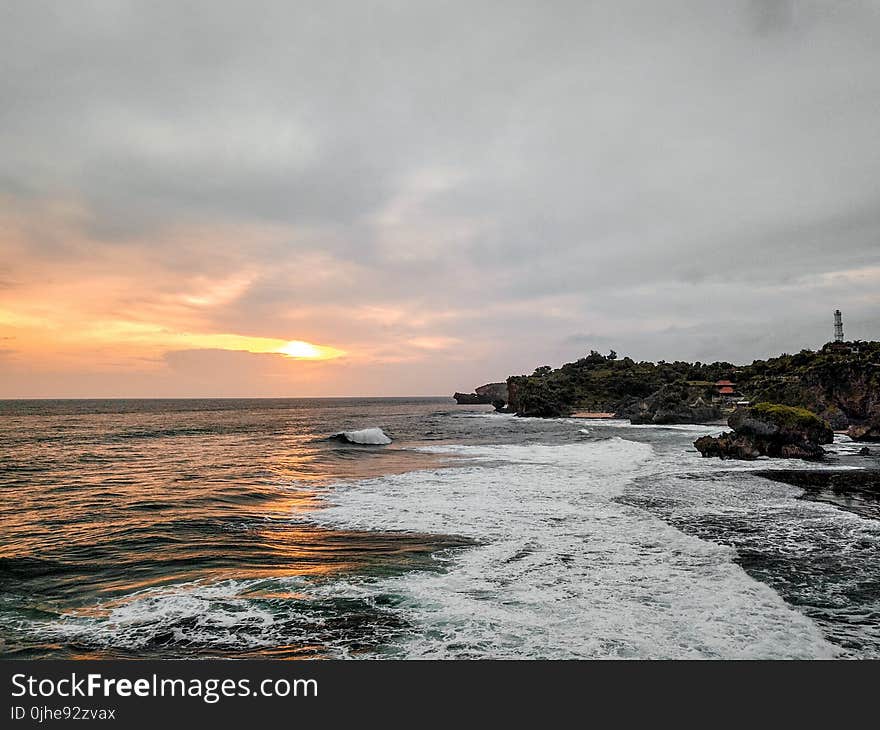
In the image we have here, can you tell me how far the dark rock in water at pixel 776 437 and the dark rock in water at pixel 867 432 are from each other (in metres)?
13.1

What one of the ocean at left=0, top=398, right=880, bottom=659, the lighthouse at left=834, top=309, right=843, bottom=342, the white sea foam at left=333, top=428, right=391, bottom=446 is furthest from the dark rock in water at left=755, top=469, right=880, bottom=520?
the lighthouse at left=834, top=309, right=843, bottom=342

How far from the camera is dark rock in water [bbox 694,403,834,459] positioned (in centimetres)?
3356

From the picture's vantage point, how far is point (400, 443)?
50.0m

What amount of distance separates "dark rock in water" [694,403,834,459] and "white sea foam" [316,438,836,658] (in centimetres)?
1818

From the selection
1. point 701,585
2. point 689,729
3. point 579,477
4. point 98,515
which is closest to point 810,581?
point 701,585

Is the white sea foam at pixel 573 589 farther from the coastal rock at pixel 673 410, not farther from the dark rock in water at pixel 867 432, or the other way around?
the coastal rock at pixel 673 410

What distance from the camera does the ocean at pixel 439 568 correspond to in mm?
8258

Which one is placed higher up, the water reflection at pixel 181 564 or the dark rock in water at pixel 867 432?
the water reflection at pixel 181 564

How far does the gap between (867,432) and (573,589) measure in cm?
4731

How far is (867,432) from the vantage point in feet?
145

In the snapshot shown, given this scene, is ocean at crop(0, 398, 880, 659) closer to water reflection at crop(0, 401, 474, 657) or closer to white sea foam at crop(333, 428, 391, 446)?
water reflection at crop(0, 401, 474, 657)

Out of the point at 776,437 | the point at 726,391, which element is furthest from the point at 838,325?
the point at 776,437

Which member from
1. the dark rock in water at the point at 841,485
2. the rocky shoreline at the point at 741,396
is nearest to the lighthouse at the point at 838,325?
the rocky shoreline at the point at 741,396

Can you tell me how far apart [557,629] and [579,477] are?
19377 mm
